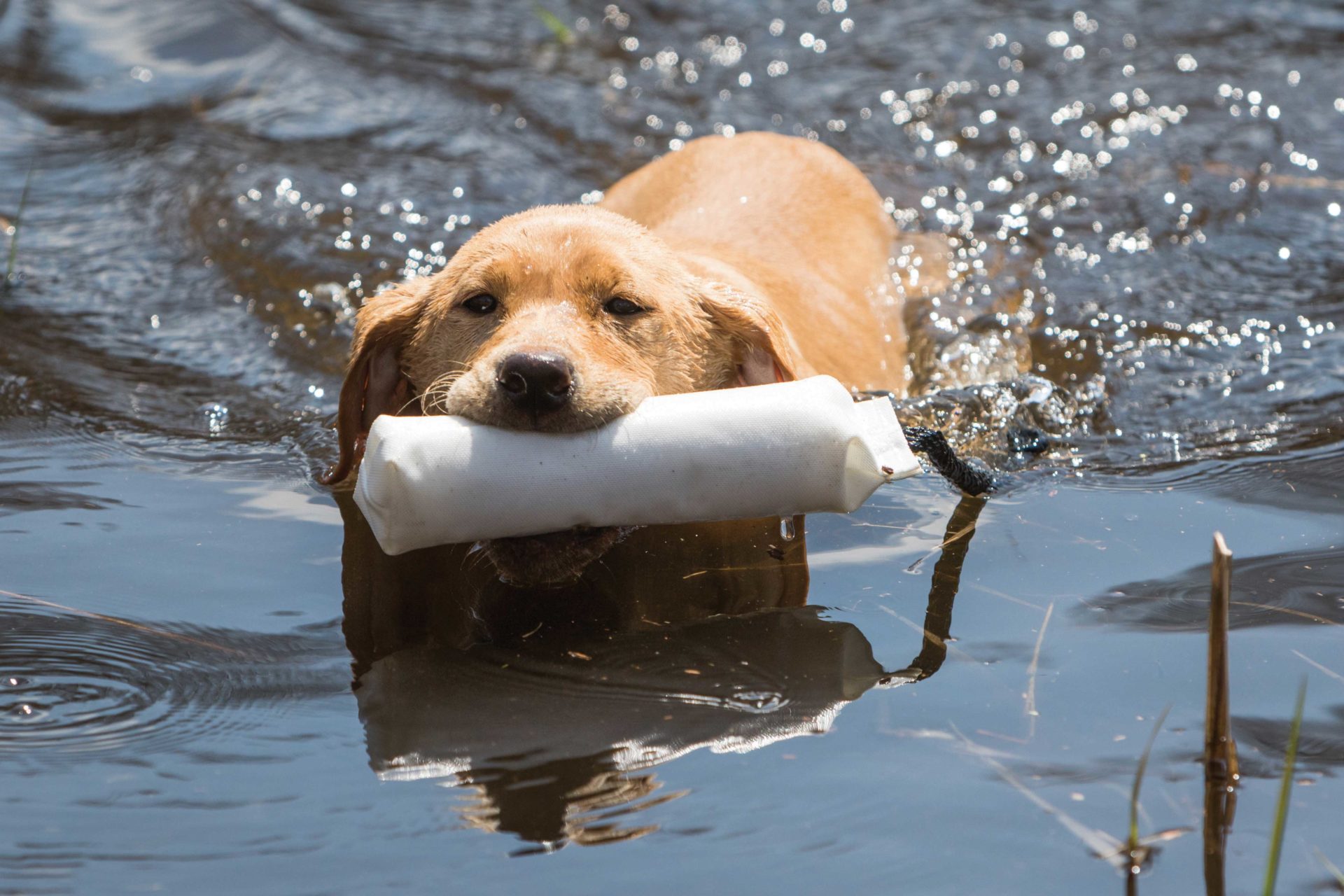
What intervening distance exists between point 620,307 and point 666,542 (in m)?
0.64

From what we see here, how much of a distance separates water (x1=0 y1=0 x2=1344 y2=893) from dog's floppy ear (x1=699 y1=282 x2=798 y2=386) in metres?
0.46

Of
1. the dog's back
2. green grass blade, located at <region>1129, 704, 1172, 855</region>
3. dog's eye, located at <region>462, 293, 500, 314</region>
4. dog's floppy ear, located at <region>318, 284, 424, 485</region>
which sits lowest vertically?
green grass blade, located at <region>1129, 704, 1172, 855</region>

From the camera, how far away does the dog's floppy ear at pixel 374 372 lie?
4.02 m

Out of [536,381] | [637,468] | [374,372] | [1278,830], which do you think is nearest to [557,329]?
[536,381]

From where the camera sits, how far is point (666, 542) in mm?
3846

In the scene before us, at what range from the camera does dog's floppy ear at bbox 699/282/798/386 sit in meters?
4.04

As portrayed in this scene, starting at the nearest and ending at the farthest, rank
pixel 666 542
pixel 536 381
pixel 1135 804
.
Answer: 1. pixel 1135 804
2. pixel 536 381
3. pixel 666 542

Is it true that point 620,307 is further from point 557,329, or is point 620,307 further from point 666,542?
point 666,542

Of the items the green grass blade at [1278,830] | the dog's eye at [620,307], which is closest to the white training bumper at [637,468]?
the dog's eye at [620,307]

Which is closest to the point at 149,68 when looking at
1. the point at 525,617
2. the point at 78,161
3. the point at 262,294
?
the point at 78,161

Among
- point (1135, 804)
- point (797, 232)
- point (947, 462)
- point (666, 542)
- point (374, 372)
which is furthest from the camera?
point (797, 232)

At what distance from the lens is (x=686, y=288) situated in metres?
4.07

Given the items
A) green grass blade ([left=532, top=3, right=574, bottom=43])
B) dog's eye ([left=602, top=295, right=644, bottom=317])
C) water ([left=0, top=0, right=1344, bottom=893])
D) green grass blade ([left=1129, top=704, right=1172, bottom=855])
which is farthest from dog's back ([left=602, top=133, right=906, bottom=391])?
green grass blade ([left=532, top=3, right=574, bottom=43])

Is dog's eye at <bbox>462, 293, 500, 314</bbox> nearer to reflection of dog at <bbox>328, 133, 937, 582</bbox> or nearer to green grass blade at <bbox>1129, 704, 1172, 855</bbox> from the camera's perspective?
reflection of dog at <bbox>328, 133, 937, 582</bbox>
